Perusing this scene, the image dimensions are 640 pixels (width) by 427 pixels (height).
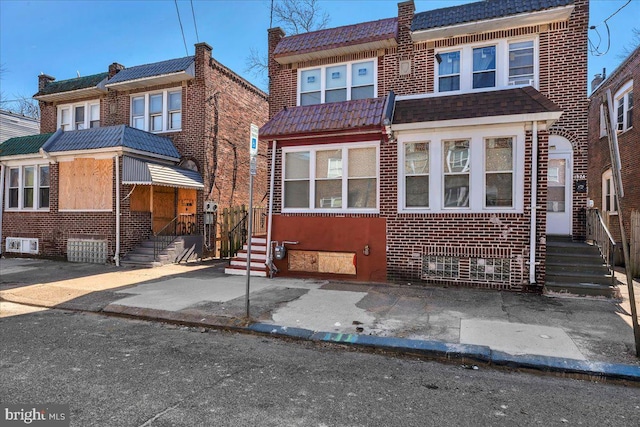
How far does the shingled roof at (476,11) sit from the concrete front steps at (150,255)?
10270 mm

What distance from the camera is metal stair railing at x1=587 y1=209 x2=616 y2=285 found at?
868 cm

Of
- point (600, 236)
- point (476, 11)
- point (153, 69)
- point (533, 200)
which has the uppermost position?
point (153, 69)

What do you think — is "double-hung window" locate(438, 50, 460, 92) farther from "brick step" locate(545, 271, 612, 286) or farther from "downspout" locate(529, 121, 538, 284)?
"brick step" locate(545, 271, 612, 286)

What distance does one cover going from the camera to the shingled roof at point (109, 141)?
503 inches

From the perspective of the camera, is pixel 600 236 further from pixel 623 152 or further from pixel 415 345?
pixel 623 152

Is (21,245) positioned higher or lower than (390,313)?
higher

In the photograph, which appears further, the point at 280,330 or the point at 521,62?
the point at 521,62

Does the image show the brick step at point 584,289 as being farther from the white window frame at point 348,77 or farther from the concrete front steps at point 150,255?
the concrete front steps at point 150,255

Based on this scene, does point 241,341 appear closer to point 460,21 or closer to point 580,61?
point 460,21

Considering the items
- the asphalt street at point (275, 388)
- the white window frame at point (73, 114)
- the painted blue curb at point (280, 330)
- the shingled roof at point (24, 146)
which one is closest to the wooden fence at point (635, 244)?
the asphalt street at point (275, 388)

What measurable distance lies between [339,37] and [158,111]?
8.45m

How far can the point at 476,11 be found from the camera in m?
10.0

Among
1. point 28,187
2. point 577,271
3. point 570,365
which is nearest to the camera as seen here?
point 570,365

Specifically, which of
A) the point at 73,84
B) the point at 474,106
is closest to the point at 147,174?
the point at 73,84
